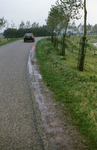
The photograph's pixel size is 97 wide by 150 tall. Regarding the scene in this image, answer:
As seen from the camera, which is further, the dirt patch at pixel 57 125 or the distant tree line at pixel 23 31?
the distant tree line at pixel 23 31

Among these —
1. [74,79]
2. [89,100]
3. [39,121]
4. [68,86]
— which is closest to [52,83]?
[68,86]

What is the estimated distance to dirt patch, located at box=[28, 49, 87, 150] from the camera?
297 cm

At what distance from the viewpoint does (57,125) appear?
141 inches

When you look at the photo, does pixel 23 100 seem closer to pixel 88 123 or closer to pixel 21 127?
pixel 21 127

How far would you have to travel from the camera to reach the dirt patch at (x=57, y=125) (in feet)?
9.73

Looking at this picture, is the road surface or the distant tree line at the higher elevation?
the distant tree line

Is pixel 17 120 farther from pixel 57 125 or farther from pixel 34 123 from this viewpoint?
pixel 57 125

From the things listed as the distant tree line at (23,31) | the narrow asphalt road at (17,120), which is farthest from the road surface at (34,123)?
the distant tree line at (23,31)

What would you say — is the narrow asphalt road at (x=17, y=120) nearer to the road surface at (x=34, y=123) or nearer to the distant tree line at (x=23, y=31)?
the road surface at (x=34, y=123)

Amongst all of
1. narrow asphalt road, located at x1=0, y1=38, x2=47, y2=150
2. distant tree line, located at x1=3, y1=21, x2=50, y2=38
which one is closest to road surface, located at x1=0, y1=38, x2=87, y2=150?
narrow asphalt road, located at x1=0, y1=38, x2=47, y2=150

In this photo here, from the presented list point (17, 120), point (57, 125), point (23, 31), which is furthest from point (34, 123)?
point (23, 31)

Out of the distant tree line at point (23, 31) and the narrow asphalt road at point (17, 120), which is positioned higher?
the distant tree line at point (23, 31)

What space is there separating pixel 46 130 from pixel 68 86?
3185 mm

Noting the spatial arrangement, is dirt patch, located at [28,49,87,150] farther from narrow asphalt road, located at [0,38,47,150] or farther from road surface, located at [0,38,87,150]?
narrow asphalt road, located at [0,38,47,150]
